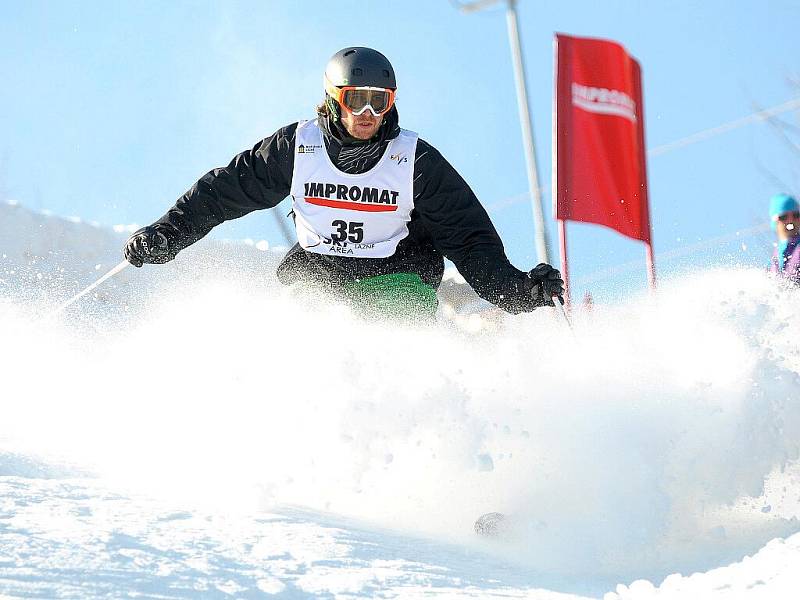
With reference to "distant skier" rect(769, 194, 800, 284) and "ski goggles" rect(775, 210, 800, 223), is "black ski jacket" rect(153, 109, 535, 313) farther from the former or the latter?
"ski goggles" rect(775, 210, 800, 223)

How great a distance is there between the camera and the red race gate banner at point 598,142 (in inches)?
316

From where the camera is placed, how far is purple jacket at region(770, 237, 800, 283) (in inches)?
A: 246

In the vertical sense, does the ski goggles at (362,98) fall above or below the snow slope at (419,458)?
above

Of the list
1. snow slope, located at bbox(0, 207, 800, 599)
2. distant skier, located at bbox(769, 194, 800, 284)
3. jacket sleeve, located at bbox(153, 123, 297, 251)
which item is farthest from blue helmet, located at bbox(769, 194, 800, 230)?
jacket sleeve, located at bbox(153, 123, 297, 251)

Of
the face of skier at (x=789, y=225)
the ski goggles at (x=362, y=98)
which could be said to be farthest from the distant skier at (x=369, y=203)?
the face of skier at (x=789, y=225)

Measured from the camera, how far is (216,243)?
15375 mm

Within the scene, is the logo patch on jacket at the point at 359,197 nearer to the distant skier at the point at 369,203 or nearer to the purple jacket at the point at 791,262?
the distant skier at the point at 369,203

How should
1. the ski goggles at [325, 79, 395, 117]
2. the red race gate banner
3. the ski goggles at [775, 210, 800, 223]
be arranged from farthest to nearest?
the red race gate banner < the ski goggles at [775, 210, 800, 223] < the ski goggles at [325, 79, 395, 117]

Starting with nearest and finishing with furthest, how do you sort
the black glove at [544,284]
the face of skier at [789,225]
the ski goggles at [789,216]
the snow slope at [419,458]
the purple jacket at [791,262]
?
1. the snow slope at [419,458]
2. the black glove at [544,284]
3. the purple jacket at [791,262]
4. the face of skier at [789,225]
5. the ski goggles at [789,216]

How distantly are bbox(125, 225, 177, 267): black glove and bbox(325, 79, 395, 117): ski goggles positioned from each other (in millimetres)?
1027

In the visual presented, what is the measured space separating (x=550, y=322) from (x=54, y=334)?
3157 mm

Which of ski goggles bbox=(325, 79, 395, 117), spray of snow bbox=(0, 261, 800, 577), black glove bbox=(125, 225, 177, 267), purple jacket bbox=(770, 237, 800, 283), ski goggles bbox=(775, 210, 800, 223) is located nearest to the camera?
spray of snow bbox=(0, 261, 800, 577)

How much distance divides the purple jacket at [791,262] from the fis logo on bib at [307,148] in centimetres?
386

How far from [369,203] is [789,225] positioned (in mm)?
4263
